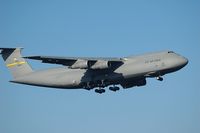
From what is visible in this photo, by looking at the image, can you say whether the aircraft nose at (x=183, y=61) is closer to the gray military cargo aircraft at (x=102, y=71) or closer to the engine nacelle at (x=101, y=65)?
the gray military cargo aircraft at (x=102, y=71)

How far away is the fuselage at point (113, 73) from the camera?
30.0 m

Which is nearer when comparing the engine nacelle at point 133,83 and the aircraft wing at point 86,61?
the aircraft wing at point 86,61

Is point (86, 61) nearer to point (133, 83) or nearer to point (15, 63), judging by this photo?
point (133, 83)

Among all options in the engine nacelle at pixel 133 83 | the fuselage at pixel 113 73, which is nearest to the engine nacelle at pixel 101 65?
the fuselage at pixel 113 73

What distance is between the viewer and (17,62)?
35.9 meters

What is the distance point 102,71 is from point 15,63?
790 centimetres

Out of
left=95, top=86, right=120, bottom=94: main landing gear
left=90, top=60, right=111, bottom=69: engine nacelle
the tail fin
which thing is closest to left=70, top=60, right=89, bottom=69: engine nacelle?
left=90, top=60, right=111, bottom=69: engine nacelle

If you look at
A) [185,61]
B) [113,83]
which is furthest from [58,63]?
[185,61]

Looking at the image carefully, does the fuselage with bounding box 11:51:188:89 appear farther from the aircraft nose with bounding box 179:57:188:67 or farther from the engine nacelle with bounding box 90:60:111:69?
the engine nacelle with bounding box 90:60:111:69

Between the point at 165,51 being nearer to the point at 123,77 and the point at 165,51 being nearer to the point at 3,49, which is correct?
the point at 123,77

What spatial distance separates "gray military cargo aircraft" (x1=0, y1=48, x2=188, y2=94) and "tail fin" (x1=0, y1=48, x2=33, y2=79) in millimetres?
274

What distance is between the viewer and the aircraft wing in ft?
101

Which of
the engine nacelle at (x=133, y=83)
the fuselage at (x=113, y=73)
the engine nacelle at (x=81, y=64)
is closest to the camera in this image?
the fuselage at (x=113, y=73)

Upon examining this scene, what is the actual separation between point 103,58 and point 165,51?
4.18 m
